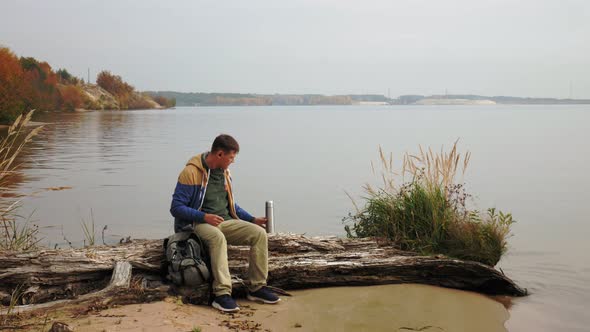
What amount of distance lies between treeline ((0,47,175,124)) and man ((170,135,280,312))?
54.6ft

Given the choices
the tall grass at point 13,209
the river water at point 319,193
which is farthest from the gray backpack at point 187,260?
the river water at point 319,193

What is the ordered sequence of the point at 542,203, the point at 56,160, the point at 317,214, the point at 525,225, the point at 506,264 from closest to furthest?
1. the point at 506,264
2. the point at 525,225
3. the point at 317,214
4. the point at 542,203
5. the point at 56,160

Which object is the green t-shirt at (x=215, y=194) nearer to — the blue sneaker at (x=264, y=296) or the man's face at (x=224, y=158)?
the man's face at (x=224, y=158)

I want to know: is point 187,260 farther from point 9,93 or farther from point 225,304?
point 9,93

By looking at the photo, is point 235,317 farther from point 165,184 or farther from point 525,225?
point 165,184

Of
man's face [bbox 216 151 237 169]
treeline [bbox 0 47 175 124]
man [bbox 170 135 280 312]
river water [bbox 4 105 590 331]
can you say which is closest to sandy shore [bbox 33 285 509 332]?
man [bbox 170 135 280 312]

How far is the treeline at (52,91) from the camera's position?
37062 mm

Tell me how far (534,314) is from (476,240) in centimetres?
103

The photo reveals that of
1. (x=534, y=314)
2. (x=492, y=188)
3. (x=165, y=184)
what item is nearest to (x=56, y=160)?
(x=165, y=184)

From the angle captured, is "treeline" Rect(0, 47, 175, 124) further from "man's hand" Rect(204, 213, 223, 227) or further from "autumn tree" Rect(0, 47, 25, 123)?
"man's hand" Rect(204, 213, 223, 227)

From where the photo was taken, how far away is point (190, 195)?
5.73m

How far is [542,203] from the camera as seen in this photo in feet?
49.4

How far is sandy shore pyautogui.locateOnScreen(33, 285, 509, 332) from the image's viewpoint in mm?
4961

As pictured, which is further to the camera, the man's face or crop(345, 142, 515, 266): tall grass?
crop(345, 142, 515, 266): tall grass
